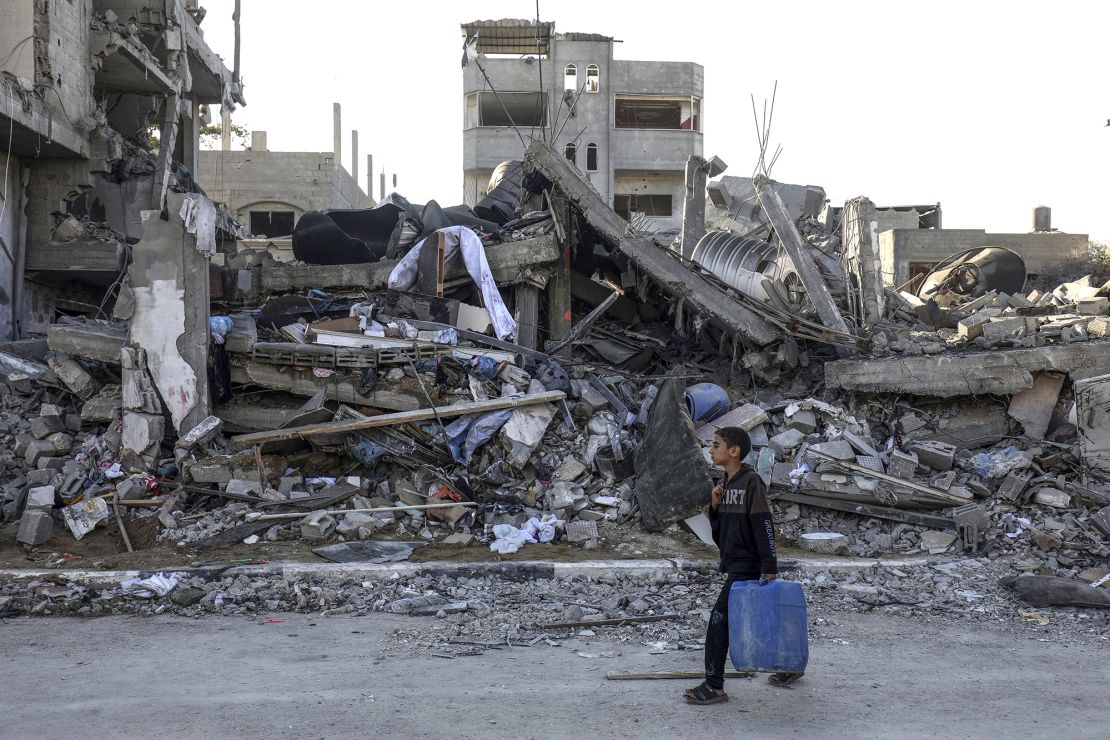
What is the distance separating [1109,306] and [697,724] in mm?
12712

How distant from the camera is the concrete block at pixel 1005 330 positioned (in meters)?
10.6

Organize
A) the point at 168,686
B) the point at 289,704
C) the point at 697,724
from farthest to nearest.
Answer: the point at 168,686 < the point at 289,704 < the point at 697,724

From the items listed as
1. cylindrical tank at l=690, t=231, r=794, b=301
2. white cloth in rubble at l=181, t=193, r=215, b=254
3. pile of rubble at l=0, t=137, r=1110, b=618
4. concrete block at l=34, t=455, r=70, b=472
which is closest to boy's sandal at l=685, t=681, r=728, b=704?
Answer: pile of rubble at l=0, t=137, r=1110, b=618

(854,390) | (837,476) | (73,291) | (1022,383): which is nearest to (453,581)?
(837,476)

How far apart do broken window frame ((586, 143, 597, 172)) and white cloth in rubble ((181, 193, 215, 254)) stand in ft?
83.1

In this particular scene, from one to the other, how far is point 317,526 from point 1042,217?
28.6 meters

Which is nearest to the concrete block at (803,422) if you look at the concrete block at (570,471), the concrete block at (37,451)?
the concrete block at (570,471)

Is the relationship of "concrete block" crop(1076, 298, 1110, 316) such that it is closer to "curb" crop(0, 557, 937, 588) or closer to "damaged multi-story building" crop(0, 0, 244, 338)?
"curb" crop(0, 557, 937, 588)

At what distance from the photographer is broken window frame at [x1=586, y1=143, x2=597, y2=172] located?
3378 cm

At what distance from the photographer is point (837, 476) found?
8.87 m

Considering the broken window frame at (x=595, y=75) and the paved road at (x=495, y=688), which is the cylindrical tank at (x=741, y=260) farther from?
the broken window frame at (x=595, y=75)

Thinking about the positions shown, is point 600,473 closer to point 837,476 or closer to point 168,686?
point 837,476

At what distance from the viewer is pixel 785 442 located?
9.51 meters

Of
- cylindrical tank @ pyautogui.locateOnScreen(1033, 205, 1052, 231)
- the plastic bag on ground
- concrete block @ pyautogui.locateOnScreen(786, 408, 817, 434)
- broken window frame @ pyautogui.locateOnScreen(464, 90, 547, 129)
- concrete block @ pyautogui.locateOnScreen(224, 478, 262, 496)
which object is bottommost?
the plastic bag on ground
